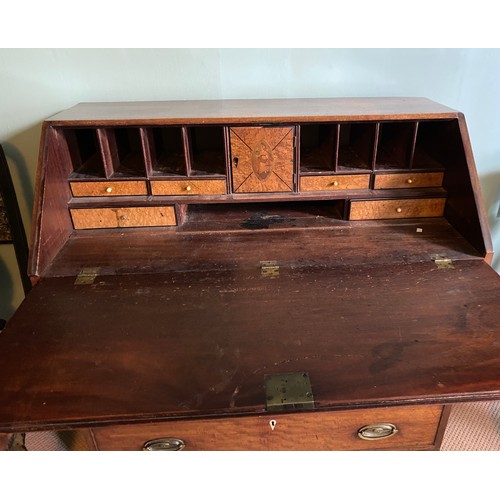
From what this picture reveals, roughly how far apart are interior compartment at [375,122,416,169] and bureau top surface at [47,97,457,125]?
2.5 inches


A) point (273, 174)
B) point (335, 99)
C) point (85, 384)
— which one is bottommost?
point (85, 384)

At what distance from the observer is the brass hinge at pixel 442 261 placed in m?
1.18

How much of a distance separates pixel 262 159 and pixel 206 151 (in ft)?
1.15

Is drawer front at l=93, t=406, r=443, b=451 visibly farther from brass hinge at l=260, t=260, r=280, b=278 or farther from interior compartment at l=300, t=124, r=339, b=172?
interior compartment at l=300, t=124, r=339, b=172

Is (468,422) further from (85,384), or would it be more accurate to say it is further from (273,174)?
(85,384)

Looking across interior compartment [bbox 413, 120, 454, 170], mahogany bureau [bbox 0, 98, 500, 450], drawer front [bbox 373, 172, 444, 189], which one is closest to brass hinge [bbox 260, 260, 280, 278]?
mahogany bureau [bbox 0, 98, 500, 450]

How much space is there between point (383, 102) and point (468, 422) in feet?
4.41

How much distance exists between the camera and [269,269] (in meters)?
1.19

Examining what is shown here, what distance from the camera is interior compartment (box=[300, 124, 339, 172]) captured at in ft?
4.29

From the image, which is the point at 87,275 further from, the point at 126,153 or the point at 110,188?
the point at 126,153

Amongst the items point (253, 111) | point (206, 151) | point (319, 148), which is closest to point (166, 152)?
point (206, 151)

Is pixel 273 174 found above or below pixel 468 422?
above

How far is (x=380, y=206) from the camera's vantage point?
53.6 inches
